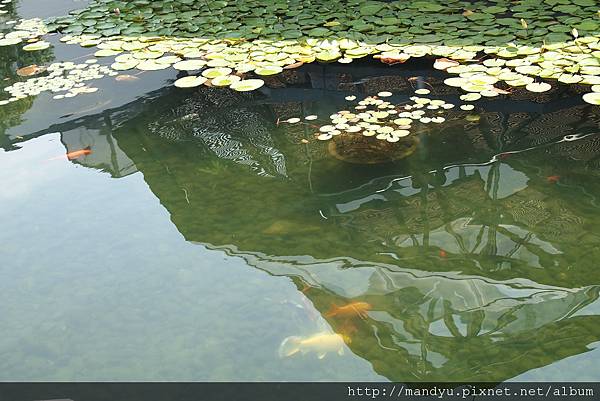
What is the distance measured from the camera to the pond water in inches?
73.6

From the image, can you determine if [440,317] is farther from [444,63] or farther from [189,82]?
[189,82]

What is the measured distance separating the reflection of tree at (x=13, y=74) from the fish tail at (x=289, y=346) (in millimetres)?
1891

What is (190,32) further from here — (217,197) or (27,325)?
(27,325)

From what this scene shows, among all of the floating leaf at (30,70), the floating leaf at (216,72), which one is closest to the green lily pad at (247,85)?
the floating leaf at (216,72)

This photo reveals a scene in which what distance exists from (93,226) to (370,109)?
4.38ft

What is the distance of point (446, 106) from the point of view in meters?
3.11

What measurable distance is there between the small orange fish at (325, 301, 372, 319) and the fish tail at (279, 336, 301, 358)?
0.44 ft

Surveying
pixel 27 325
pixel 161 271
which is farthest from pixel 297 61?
pixel 27 325

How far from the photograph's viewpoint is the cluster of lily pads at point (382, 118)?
293cm

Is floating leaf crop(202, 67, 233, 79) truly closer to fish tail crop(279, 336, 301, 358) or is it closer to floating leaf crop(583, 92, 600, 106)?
floating leaf crop(583, 92, 600, 106)

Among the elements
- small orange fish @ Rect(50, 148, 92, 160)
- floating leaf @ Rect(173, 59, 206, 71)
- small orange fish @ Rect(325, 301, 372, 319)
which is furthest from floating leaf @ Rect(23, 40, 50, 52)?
small orange fish @ Rect(325, 301, 372, 319)

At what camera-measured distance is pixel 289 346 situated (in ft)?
6.17

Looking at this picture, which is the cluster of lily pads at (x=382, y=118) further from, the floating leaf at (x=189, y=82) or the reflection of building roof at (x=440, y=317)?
the reflection of building roof at (x=440, y=317)

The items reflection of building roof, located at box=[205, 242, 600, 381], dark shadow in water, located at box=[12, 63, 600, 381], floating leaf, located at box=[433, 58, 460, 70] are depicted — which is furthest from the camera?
floating leaf, located at box=[433, 58, 460, 70]
